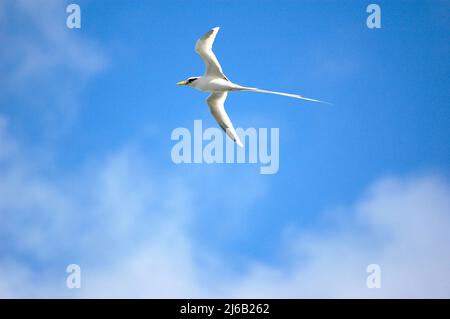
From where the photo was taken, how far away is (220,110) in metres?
10.6

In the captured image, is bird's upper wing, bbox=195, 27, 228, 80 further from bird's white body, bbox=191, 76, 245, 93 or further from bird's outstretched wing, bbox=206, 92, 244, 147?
bird's outstretched wing, bbox=206, 92, 244, 147

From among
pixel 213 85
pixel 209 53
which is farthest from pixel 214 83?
pixel 209 53

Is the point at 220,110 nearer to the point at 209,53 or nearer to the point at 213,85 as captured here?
the point at 213,85

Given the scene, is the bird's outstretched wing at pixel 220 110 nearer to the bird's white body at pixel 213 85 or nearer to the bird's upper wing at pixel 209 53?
the bird's white body at pixel 213 85

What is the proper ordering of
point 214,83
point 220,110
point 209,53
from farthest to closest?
point 220,110 < point 214,83 < point 209,53

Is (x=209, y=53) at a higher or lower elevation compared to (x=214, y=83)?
higher

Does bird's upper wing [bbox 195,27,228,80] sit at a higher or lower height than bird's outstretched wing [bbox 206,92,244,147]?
higher

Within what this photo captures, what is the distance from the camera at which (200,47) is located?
9961mm

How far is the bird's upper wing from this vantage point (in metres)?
9.80

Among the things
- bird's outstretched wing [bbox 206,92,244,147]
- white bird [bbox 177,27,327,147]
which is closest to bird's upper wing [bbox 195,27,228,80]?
white bird [bbox 177,27,327,147]

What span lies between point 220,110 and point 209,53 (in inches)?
43.9
